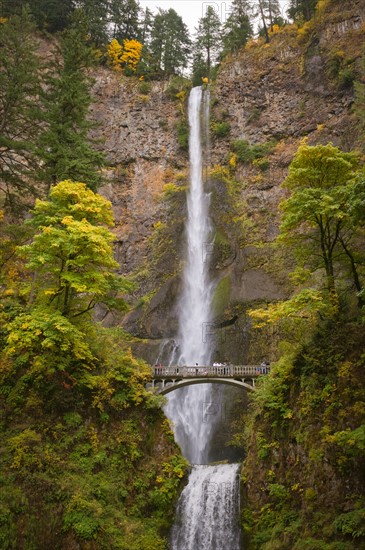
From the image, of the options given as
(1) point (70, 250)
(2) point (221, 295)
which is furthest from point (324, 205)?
(2) point (221, 295)

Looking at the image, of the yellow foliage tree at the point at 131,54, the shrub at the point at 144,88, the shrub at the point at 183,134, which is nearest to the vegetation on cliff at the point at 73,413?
the shrub at the point at 183,134

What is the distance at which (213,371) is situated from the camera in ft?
78.2

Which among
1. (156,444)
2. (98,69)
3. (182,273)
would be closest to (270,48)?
(98,69)

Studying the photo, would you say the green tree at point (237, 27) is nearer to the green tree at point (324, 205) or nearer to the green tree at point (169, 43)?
the green tree at point (169, 43)

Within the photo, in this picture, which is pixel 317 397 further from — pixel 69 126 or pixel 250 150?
pixel 250 150

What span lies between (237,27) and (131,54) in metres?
13.1

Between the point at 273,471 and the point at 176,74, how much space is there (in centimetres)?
4757

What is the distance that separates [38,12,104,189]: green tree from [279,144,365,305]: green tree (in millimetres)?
9471

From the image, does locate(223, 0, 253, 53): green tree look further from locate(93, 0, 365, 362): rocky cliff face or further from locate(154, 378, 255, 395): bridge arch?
locate(154, 378, 255, 395): bridge arch

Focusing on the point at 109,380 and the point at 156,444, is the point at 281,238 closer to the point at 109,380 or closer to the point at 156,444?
the point at 109,380

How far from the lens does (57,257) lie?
1702 cm

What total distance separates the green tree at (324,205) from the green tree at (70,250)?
7.46 m

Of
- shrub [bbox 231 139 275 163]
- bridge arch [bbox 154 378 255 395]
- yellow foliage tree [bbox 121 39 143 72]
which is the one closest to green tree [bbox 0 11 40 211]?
bridge arch [bbox 154 378 255 395]

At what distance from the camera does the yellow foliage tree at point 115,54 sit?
50375mm
